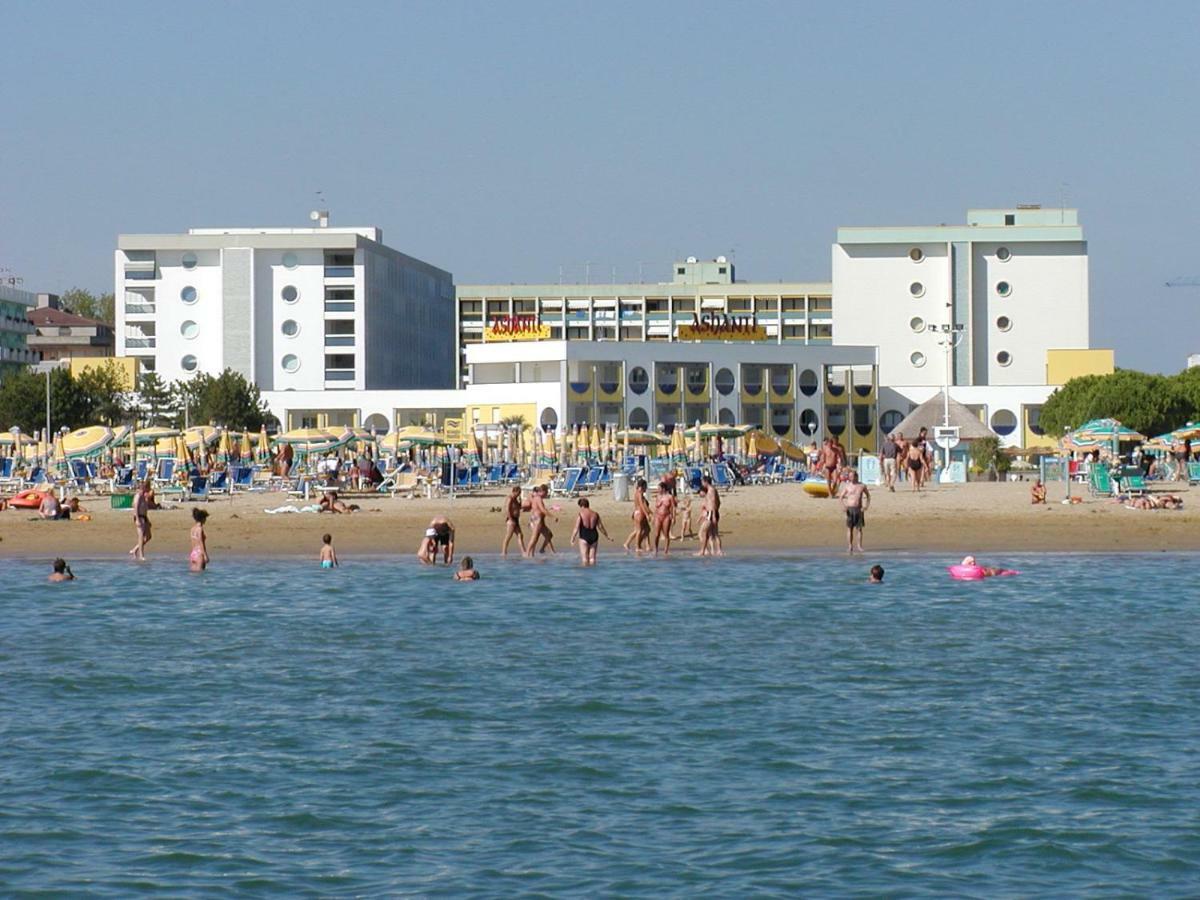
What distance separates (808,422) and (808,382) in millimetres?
1852

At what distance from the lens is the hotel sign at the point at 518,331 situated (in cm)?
8338

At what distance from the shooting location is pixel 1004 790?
1512cm

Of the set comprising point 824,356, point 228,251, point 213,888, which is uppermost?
point 228,251

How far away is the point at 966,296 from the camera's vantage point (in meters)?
104

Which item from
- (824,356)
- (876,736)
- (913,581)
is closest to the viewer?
(876,736)

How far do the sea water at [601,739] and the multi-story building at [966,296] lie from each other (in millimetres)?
74727

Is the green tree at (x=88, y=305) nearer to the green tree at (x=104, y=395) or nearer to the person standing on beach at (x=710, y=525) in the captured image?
the green tree at (x=104, y=395)

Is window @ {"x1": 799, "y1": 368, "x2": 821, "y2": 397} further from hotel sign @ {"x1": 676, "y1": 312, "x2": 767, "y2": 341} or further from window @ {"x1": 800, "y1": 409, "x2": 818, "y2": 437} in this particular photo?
hotel sign @ {"x1": 676, "y1": 312, "x2": 767, "y2": 341}

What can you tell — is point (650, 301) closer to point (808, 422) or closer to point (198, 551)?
point (808, 422)

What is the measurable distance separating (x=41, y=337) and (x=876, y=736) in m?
118

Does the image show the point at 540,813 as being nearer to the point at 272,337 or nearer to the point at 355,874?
the point at 355,874

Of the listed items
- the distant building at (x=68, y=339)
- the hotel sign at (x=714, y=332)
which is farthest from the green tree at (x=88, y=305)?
the hotel sign at (x=714, y=332)

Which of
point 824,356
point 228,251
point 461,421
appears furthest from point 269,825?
point 228,251

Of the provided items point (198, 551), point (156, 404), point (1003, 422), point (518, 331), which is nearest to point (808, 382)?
point (1003, 422)
